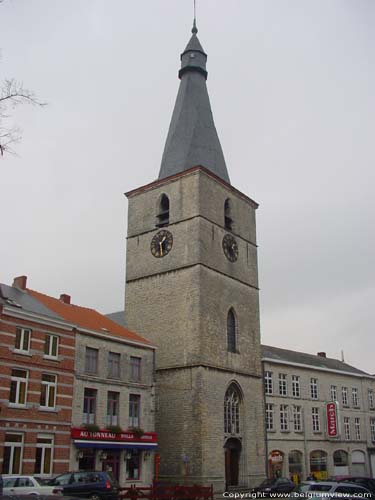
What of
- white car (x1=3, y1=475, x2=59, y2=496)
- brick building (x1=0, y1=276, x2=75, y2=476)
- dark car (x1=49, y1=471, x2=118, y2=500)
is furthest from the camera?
brick building (x1=0, y1=276, x2=75, y2=476)

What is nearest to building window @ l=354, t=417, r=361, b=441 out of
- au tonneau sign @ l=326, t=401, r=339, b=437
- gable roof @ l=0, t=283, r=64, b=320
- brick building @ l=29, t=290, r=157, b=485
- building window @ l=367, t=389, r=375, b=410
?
building window @ l=367, t=389, r=375, b=410

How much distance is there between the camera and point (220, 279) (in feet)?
113

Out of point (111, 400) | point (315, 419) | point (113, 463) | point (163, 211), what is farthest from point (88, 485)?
point (315, 419)

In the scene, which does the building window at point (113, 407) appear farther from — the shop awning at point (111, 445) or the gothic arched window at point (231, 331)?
the gothic arched window at point (231, 331)

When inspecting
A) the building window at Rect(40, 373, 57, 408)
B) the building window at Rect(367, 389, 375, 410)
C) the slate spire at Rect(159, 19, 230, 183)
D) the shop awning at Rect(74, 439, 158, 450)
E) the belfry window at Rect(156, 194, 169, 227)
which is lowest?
the shop awning at Rect(74, 439, 158, 450)

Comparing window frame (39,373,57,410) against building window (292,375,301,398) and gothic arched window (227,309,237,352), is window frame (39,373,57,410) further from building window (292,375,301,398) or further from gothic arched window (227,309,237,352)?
building window (292,375,301,398)

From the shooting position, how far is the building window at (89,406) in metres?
25.9

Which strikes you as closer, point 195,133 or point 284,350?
point 195,133

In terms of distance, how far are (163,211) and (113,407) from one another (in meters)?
13.6

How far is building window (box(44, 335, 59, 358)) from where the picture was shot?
24.8 m

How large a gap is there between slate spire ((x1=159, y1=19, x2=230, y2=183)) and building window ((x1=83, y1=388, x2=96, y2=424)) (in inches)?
624

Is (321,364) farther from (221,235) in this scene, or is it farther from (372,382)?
(221,235)

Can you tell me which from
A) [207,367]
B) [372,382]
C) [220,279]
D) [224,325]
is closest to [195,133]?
[220,279]

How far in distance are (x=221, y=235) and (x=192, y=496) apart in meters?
16.0
